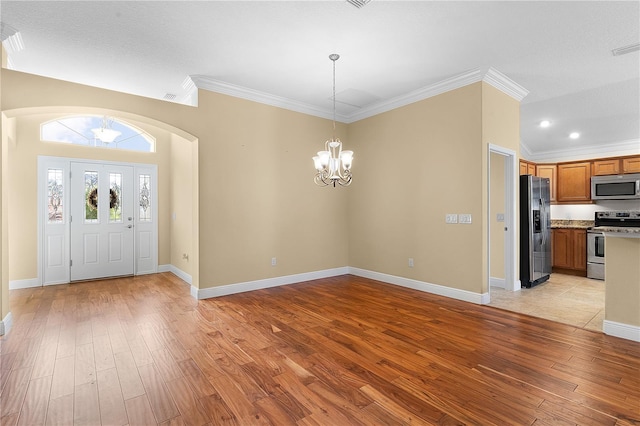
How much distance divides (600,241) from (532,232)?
178 centimetres

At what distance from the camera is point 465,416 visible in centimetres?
185

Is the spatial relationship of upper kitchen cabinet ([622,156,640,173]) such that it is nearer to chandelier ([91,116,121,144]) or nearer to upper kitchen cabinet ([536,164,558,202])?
upper kitchen cabinet ([536,164,558,202])

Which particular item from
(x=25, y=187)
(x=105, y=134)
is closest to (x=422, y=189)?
(x=105, y=134)

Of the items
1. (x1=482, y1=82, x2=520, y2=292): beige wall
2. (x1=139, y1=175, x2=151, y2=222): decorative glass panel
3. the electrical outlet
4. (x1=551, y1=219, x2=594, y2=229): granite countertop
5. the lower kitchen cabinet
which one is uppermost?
(x1=482, y1=82, x2=520, y2=292): beige wall

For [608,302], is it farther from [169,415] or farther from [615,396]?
[169,415]

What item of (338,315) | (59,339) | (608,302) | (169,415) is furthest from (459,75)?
(59,339)

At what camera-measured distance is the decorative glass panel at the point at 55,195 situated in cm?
523

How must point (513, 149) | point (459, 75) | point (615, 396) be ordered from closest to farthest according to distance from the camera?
1. point (615, 396)
2. point (459, 75)
3. point (513, 149)

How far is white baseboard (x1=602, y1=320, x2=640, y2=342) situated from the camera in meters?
2.92

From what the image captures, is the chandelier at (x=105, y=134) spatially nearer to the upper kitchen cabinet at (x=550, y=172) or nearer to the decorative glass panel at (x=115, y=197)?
the decorative glass panel at (x=115, y=197)

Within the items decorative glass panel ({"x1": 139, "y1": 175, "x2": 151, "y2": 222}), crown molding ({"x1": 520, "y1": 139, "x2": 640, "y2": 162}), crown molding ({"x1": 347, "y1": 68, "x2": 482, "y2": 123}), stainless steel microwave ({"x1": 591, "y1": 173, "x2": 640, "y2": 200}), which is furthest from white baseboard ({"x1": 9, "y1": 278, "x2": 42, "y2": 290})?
stainless steel microwave ({"x1": 591, "y1": 173, "x2": 640, "y2": 200})

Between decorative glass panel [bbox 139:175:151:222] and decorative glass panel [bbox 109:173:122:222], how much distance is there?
365mm

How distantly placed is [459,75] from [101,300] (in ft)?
19.5

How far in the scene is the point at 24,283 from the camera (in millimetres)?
4980
